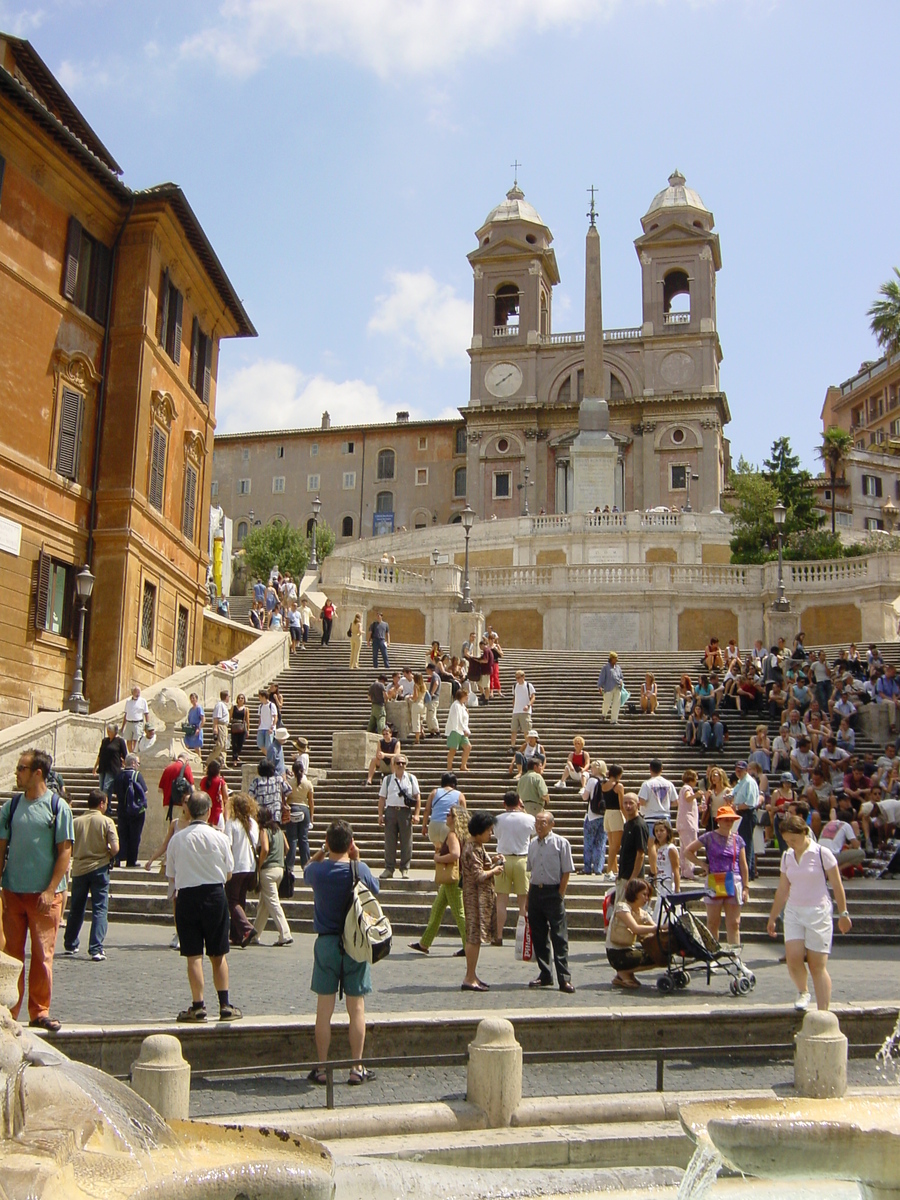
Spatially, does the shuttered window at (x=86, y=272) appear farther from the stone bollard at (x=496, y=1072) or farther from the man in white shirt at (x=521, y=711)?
the stone bollard at (x=496, y=1072)

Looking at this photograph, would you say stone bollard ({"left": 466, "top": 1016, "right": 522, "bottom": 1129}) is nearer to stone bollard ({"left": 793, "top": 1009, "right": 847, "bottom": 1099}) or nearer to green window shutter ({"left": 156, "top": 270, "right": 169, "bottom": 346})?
stone bollard ({"left": 793, "top": 1009, "right": 847, "bottom": 1099})

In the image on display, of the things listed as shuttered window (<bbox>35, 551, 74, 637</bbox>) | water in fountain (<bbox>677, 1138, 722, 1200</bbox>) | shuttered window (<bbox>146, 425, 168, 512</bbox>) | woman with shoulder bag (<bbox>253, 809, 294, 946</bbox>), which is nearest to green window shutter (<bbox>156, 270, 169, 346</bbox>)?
shuttered window (<bbox>146, 425, 168, 512</bbox>)

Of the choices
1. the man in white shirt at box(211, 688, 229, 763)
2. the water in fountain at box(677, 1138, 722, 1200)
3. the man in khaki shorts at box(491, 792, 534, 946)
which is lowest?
the water in fountain at box(677, 1138, 722, 1200)

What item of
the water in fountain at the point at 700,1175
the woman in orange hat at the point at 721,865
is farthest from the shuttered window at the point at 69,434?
the water in fountain at the point at 700,1175

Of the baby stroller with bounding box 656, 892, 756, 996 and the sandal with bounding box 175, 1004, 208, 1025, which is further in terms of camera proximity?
the baby stroller with bounding box 656, 892, 756, 996

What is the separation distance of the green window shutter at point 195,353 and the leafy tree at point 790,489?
28.1m

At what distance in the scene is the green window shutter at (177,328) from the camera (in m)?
28.5

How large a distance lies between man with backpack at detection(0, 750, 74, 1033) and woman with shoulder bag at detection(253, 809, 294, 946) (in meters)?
3.55

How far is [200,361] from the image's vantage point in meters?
30.9

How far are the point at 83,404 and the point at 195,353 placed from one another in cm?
552

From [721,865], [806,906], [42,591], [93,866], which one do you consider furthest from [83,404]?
[806,906]

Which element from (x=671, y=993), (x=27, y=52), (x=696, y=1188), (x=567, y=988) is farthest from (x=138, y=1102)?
(x=27, y=52)

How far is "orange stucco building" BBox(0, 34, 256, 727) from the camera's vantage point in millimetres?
23109

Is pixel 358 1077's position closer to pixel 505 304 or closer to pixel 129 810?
pixel 129 810
